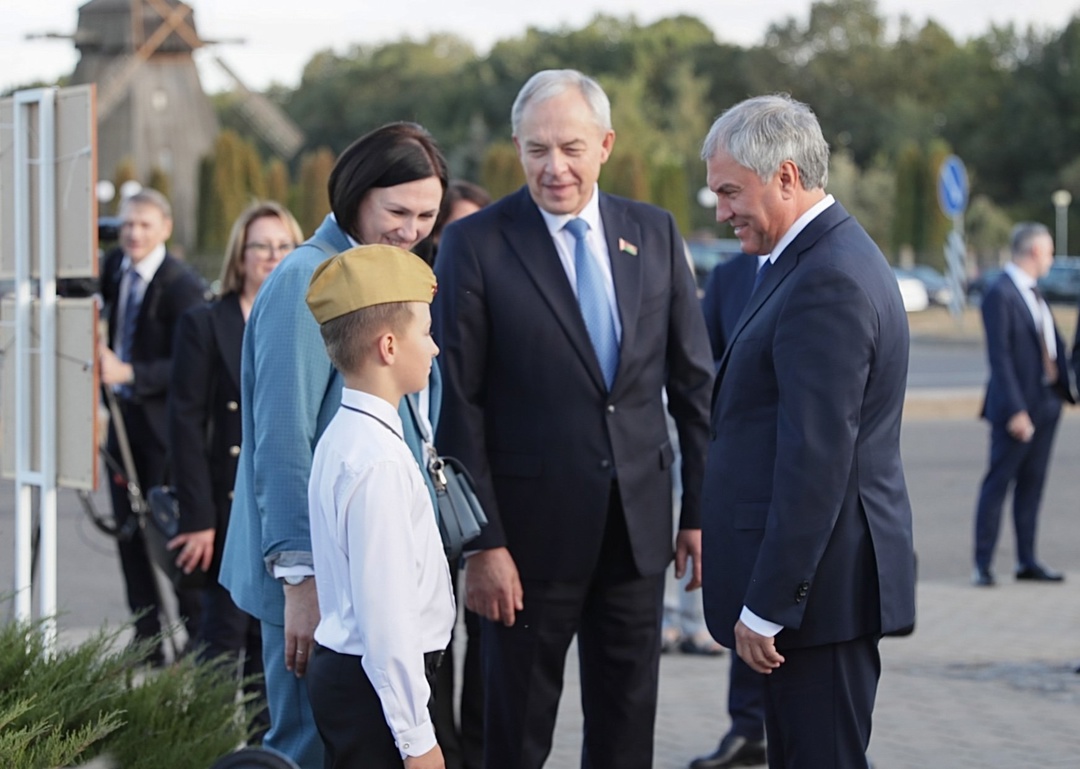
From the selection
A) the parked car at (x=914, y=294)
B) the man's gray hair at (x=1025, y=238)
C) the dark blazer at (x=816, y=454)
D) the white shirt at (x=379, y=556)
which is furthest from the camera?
the parked car at (x=914, y=294)

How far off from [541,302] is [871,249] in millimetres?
1067

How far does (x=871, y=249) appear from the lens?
3.47 meters

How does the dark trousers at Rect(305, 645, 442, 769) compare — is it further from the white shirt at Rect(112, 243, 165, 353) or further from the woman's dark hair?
the white shirt at Rect(112, 243, 165, 353)

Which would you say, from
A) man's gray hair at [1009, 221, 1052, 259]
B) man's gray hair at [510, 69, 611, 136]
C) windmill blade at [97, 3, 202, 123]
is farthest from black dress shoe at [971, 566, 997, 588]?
windmill blade at [97, 3, 202, 123]

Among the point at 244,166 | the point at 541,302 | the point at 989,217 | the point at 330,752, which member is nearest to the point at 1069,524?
the point at 541,302

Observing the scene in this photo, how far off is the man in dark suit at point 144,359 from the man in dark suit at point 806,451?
388cm

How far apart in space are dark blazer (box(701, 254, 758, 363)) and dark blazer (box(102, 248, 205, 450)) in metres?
2.36

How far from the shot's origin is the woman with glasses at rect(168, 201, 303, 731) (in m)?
5.76

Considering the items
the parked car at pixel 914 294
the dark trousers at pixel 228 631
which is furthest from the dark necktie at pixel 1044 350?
the parked car at pixel 914 294

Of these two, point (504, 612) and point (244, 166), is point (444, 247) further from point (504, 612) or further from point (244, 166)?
point (244, 166)

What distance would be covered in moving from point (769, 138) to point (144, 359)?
4306mm

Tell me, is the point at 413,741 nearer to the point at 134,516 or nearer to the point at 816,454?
the point at 816,454

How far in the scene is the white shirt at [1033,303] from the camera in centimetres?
900

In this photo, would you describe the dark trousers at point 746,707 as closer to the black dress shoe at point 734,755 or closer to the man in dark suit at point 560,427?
the black dress shoe at point 734,755
